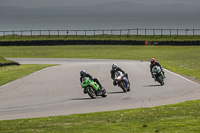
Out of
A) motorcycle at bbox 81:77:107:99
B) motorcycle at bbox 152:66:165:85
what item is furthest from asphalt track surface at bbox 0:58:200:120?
motorcycle at bbox 152:66:165:85

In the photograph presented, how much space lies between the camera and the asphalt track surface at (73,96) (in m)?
15.8

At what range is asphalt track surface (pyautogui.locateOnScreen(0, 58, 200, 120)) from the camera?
15820 millimetres

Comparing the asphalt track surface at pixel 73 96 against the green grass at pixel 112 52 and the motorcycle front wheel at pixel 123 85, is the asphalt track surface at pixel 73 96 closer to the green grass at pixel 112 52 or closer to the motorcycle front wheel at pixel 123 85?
the motorcycle front wheel at pixel 123 85

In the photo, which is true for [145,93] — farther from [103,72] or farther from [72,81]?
[103,72]

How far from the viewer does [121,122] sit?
39.2 feet

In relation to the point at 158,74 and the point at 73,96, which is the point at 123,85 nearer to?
the point at 73,96

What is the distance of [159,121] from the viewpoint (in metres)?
11.4

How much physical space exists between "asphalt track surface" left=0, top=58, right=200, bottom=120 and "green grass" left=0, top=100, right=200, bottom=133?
56.8 inches

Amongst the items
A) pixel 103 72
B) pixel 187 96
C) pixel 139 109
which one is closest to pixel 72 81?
pixel 103 72

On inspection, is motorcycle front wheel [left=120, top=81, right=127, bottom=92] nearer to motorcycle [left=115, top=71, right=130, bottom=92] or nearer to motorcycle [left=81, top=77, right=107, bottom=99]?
motorcycle [left=115, top=71, right=130, bottom=92]

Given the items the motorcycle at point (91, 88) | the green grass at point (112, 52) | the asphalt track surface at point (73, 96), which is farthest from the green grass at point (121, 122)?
the green grass at point (112, 52)

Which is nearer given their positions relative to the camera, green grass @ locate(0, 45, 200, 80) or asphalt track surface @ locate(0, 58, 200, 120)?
asphalt track surface @ locate(0, 58, 200, 120)

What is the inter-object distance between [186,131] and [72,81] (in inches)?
632

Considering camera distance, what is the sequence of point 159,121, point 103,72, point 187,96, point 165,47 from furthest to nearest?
point 165,47 < point 103,72 < point 187,96 < point 159,121
